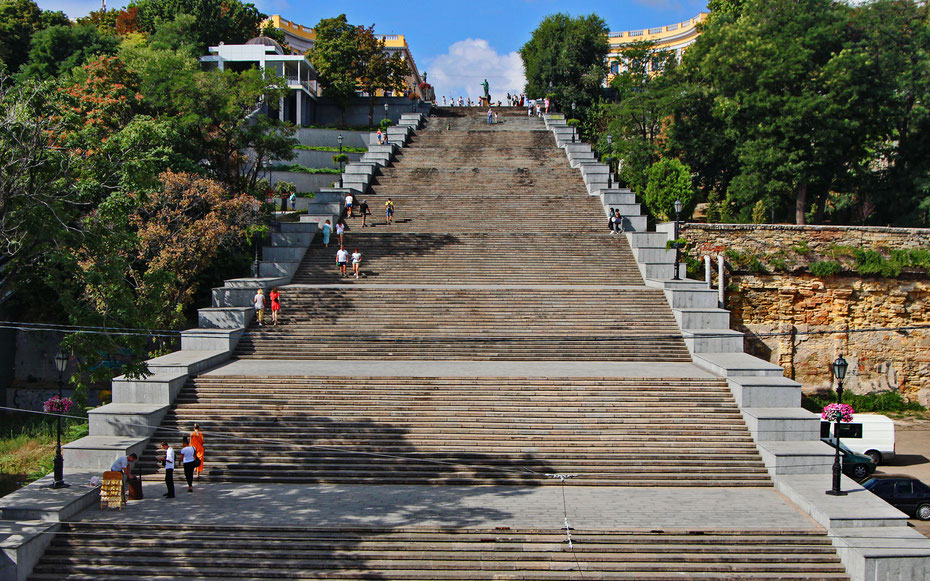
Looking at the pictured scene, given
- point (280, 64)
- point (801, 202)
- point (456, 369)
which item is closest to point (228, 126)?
point (456, 369)

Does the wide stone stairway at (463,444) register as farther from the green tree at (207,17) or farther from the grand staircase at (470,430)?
the green tree at (207,17)

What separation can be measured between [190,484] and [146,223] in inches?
512

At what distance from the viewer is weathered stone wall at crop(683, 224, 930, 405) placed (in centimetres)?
3031

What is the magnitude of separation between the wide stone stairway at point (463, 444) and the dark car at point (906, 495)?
3.80 meters

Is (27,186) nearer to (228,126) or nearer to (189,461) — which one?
(189,461)

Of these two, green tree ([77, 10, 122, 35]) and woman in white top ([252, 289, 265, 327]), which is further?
green tree ([77, 10, 122, 35])

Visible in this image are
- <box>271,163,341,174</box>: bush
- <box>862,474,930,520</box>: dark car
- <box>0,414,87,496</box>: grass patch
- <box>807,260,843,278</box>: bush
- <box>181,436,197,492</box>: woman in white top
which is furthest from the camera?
<box>271,163,341,174</box>: bush

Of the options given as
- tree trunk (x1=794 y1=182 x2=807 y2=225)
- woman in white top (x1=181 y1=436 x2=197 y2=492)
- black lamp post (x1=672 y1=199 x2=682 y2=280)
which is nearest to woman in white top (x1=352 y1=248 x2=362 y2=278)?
black lamp post (x1=672 y1=199 x2=682 y2=280)

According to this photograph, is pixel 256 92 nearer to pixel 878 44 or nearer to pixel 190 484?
pixel 190 484

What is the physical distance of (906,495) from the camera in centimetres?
1800

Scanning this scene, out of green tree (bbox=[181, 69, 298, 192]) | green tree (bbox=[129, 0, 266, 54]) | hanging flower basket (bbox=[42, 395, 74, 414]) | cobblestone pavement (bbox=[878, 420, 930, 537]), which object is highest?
green tree (bbox=[129, 0, 266, 54])

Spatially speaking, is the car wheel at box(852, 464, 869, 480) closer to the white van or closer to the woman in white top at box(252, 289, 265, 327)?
the white van

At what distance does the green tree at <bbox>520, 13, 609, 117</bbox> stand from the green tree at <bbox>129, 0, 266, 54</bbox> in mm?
24752

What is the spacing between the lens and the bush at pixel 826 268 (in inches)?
1190
